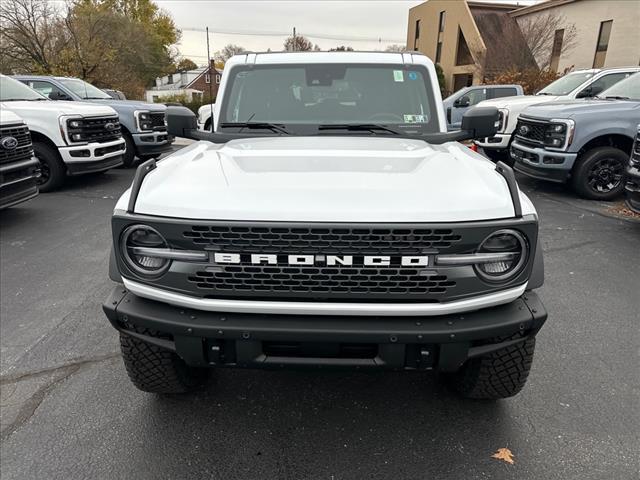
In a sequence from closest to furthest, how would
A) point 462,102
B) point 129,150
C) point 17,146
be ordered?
1. point 17,146
2. point 129,150
3. point 462,102

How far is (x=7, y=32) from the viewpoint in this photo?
23031mm

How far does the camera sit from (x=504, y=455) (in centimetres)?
240

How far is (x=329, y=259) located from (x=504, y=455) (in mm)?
1378

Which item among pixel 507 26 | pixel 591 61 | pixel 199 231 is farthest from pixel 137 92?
pixel 199 231

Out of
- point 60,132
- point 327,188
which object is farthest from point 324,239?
point 60,132

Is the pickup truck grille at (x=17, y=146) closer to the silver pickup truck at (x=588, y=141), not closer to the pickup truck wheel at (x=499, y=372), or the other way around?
the pickup truck wheel at (x=499, y=372)

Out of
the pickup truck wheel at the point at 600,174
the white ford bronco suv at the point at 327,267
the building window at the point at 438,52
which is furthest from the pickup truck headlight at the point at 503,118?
the building window at the point at 438,52

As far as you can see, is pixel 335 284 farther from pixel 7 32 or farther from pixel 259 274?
pixel 7 32

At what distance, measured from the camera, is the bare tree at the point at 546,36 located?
1003 inches

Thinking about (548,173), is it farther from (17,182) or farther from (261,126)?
(17,182)

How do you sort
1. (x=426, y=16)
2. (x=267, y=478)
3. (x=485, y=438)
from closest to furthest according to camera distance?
(x=267, y=478)
(x=485, y=438)
(x=426, y=16)

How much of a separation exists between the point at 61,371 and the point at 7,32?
2615 cm

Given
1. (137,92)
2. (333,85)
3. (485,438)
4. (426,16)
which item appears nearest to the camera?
(485,438)

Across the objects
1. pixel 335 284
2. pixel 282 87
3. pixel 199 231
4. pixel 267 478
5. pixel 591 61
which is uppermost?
pixel 591 61
